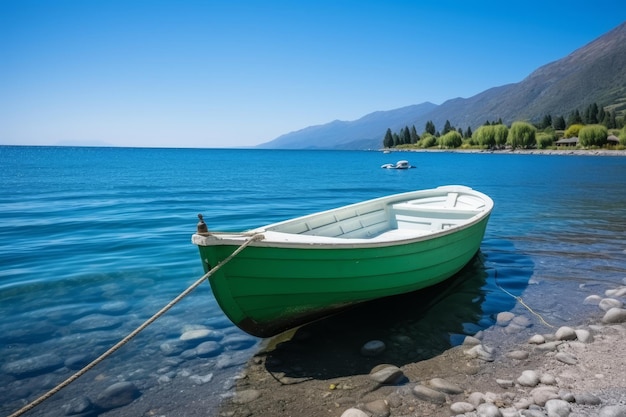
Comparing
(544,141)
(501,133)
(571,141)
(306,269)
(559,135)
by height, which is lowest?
(571,141)

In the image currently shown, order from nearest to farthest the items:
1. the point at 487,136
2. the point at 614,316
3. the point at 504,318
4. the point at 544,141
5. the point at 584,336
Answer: the point at 584,336 → the point at 614,316 → the point at 504,318 → the point at 544,141 → the point at 487,136

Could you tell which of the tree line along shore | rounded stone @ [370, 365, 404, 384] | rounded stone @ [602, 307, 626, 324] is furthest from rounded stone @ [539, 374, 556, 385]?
the tree line along shore

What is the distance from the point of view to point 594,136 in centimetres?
11394

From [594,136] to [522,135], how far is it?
20.5 metres

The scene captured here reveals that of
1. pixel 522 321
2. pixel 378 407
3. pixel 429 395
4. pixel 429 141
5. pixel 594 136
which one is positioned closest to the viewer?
pixel 378 407

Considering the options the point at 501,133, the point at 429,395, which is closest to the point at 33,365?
the point at 429,395

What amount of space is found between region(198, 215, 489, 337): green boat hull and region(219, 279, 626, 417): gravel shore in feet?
2.28

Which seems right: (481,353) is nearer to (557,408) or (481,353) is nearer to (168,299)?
(557,408)

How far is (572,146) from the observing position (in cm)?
12594

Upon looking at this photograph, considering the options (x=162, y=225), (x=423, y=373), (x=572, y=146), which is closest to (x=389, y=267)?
(x=423, y=373)

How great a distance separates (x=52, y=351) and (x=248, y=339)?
10.5 ft

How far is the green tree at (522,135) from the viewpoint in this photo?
130125 mm

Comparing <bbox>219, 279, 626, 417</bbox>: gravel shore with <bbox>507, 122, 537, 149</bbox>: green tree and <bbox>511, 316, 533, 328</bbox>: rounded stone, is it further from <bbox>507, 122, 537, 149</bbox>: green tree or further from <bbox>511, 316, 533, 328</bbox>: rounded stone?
<bbox>507, 122, 537, 149</bbox>: green tree

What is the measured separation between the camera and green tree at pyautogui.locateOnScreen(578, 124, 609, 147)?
113 m
